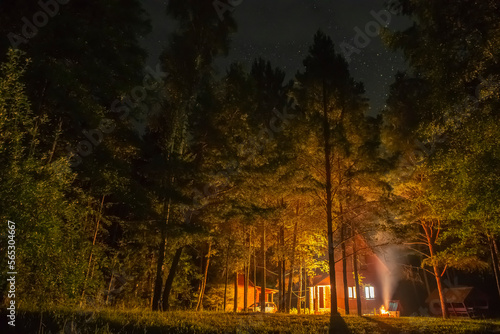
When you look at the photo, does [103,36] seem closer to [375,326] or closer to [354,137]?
[354,137]

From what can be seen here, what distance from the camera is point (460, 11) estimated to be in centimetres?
1052

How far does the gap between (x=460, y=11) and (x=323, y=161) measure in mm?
8546

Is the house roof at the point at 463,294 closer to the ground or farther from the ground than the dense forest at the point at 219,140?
closer to the ground

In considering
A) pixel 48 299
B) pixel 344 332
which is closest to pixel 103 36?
pixel 48 299

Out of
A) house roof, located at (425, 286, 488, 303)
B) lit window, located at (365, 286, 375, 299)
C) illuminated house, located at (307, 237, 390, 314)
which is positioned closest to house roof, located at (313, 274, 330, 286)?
illuminated house, located at (307, 237, 390, 314)

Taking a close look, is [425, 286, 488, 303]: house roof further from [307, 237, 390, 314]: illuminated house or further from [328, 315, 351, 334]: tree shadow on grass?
[328, 315, 351, 334]: tree shadow on grass

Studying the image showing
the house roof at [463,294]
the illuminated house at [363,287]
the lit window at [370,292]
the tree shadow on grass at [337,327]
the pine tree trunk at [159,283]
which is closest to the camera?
the tree shadow on grass at [337,327]

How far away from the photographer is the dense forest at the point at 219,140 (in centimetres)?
1017

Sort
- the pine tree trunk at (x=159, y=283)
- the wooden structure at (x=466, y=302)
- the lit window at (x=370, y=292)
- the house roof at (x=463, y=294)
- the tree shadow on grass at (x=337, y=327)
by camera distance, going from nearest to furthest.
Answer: the tree shadow on grass at (x=337, y=327), the pine tree trunk at (x=159, y=283), the wooden structure at (x=466, y=302), the house roof at (x=463, y=294), the lit window at (x=370, y=292)

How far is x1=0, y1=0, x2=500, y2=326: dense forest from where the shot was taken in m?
10.2

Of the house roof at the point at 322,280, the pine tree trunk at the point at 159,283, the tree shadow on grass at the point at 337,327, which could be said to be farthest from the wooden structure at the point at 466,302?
the pine tree trunk at the point at 159,283

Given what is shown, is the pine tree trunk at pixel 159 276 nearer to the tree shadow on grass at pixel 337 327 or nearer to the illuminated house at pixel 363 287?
the tree shadow on grass at pixel 337 327

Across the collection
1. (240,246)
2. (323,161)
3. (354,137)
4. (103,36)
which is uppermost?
(103,36)

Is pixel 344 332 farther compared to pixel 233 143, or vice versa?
pixel 233 143
